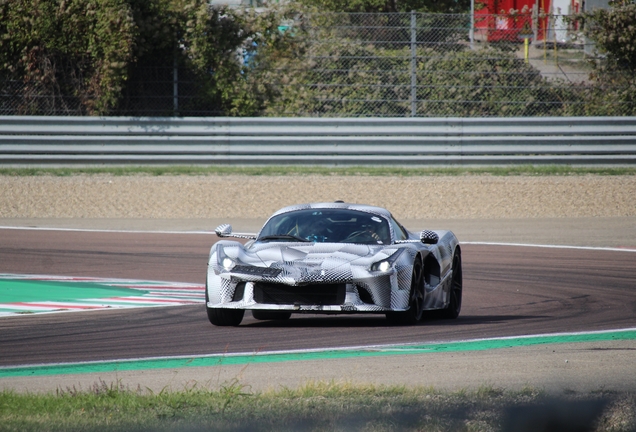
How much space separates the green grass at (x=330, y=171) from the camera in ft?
72.6

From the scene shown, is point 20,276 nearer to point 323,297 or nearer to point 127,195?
point 323,297

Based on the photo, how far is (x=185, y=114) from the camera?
23.1 metres

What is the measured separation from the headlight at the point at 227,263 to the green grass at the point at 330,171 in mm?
13045

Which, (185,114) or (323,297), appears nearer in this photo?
(323,297)

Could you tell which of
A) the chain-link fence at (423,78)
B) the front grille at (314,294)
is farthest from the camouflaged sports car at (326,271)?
the chain-link fence at (423,78)

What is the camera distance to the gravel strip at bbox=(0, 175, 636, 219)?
1962cm

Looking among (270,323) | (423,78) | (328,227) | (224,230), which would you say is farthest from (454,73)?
(270,323)

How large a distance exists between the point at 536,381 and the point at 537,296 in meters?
5.05

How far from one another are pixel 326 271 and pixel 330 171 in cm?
1368

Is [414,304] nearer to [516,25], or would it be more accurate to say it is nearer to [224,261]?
[224,261]

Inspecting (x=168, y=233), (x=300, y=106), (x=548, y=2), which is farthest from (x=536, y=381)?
(x=548, y=2)

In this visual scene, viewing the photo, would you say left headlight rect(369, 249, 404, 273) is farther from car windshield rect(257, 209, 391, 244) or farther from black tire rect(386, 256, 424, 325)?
car windshield rect(257, 209, 391, 244)

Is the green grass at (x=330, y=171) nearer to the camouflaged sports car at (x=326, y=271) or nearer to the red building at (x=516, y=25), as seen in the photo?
the red building at (x=516, y=25)

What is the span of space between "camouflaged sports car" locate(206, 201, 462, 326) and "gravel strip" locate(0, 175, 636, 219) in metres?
9.24
